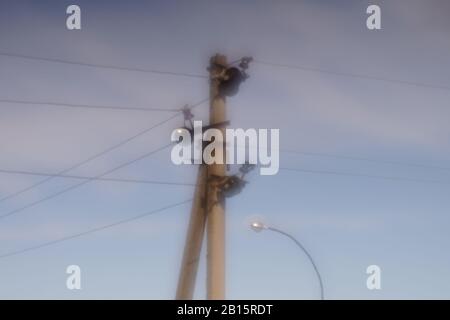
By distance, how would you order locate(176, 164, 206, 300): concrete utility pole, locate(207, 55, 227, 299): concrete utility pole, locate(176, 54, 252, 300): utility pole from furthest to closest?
locate(176, 164, 206, 300): concrete utility pole
locate(176, 54, 252, 300): utility pole
locate(207, 55, 227, 299): concrete utility pole

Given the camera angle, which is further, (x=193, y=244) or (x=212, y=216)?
(x=193, y=244)

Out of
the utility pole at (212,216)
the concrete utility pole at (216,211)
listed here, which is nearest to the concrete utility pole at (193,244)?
the utility pole at (212,216)

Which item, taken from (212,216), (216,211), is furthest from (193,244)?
(216,211)

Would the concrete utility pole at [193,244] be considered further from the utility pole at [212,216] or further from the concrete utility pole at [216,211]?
the concrete utility pole at [216,211]

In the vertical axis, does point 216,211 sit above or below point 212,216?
above

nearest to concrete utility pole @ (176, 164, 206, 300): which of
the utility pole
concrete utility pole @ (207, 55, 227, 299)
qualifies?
the utility pole

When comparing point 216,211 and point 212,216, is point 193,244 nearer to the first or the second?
point 212,216

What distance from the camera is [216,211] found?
1133cm

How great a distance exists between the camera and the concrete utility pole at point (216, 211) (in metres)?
10.6

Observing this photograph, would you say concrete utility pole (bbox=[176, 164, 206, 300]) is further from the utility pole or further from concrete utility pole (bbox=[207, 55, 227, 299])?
concrete utility pole (bbox=[207, 55, 227, 299])

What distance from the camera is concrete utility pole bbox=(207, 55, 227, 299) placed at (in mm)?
10578

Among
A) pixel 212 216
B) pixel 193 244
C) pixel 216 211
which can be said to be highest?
pixel 216 211
